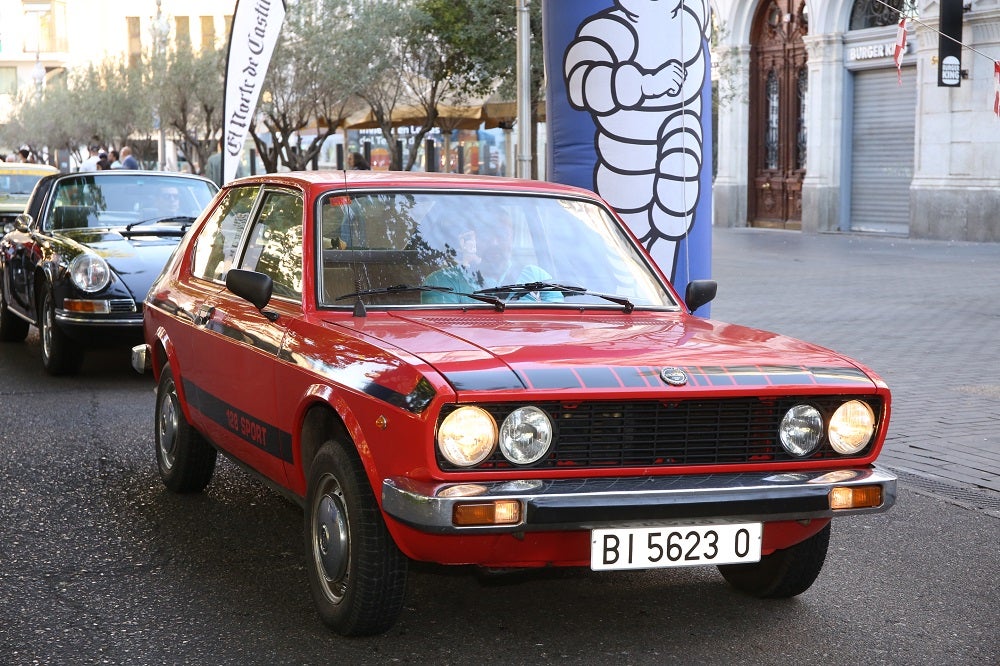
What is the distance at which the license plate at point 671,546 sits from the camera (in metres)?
3.95

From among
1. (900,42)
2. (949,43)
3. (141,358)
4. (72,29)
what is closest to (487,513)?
(141,358)

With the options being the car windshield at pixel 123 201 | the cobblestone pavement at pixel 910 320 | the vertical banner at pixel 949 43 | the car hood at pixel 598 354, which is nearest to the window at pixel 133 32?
the cobblestone pavement at pixel 910 320

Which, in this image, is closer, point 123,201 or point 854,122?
point 123,201

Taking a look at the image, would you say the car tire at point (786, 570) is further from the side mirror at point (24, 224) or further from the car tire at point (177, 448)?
the side mirror at point (24, 224)

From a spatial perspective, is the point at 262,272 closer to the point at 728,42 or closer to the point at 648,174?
the point at 648,174

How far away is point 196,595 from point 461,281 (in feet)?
4.63

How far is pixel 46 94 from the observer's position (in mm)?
60031

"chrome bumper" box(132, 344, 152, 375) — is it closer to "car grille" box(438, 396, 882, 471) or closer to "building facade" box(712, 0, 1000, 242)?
"car grille" box(438, 396, 882, 471)

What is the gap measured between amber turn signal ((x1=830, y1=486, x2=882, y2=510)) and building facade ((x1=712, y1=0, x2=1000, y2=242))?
62.4 feet

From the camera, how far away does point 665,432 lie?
4051mm

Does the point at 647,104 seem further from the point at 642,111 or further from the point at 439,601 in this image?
the point at 439,601

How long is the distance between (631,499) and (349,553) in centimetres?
87

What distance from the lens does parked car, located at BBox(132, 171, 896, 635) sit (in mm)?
3883

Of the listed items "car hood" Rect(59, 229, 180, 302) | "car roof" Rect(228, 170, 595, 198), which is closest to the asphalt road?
"car roof" Rect(228, 170, 595, 198)
